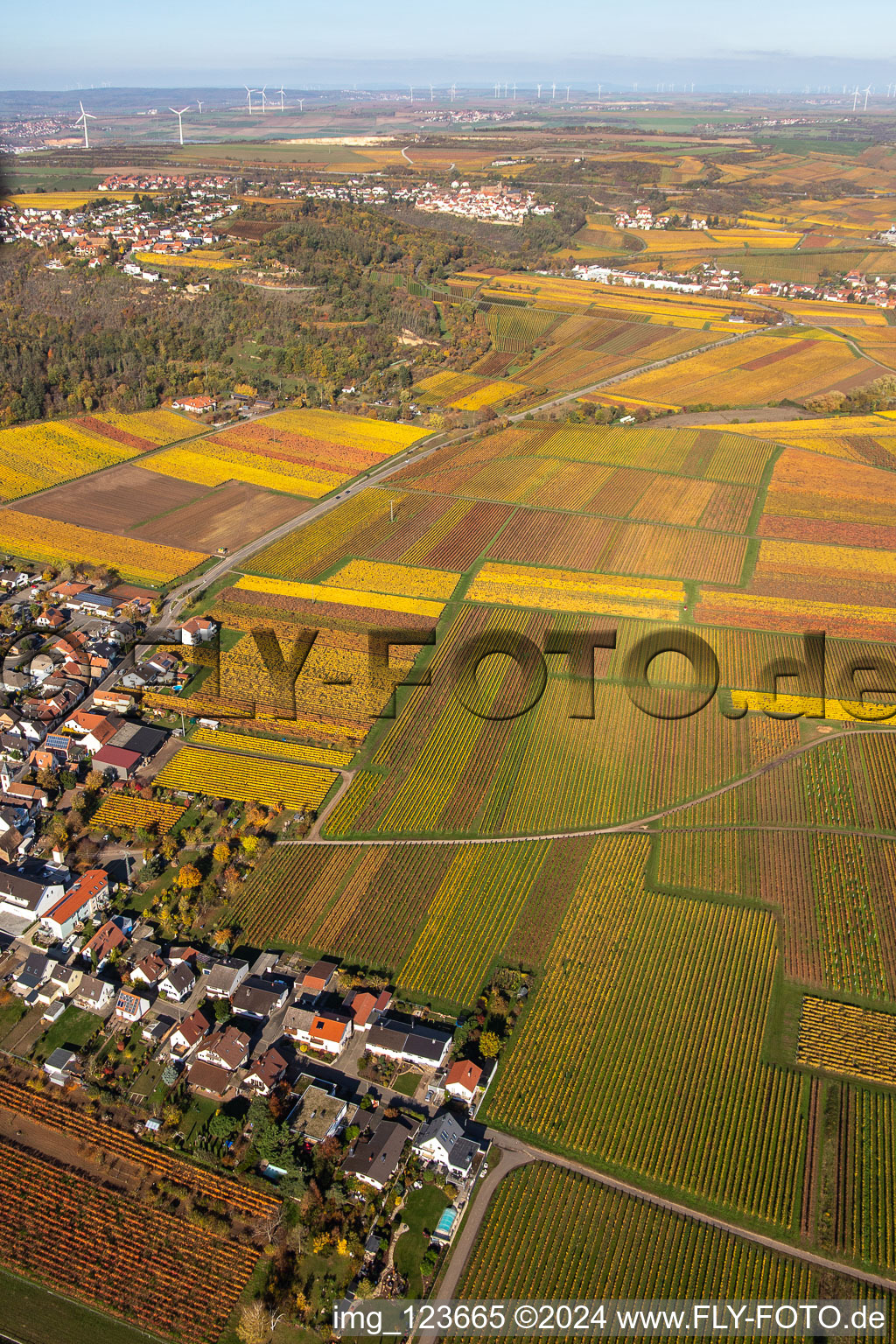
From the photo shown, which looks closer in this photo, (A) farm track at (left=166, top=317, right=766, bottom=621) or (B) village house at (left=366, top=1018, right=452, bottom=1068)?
(B) village house at (left=366, top=1018, right=452, bottom=1068)

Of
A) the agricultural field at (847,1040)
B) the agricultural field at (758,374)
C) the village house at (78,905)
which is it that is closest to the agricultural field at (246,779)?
the village house at (78,905)

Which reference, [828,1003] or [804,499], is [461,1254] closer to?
[828,1003]

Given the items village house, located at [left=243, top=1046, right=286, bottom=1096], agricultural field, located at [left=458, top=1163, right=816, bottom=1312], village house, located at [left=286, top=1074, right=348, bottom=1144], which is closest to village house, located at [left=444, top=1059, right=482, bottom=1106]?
agricultural field, located at [left=458, top=1163, right=816, bottom=1312]

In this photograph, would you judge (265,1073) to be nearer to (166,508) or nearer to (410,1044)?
(410,1044)

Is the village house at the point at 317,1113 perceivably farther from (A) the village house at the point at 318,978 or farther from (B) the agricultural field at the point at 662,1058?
(B) the agricultural field at the point at 662,1058

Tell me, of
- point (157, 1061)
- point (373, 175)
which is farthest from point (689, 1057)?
point (373, 175)

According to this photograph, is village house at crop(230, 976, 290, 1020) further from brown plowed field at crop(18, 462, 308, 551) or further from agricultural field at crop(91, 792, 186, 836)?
brown plowed field at crop(18, 462, 308, 551)
